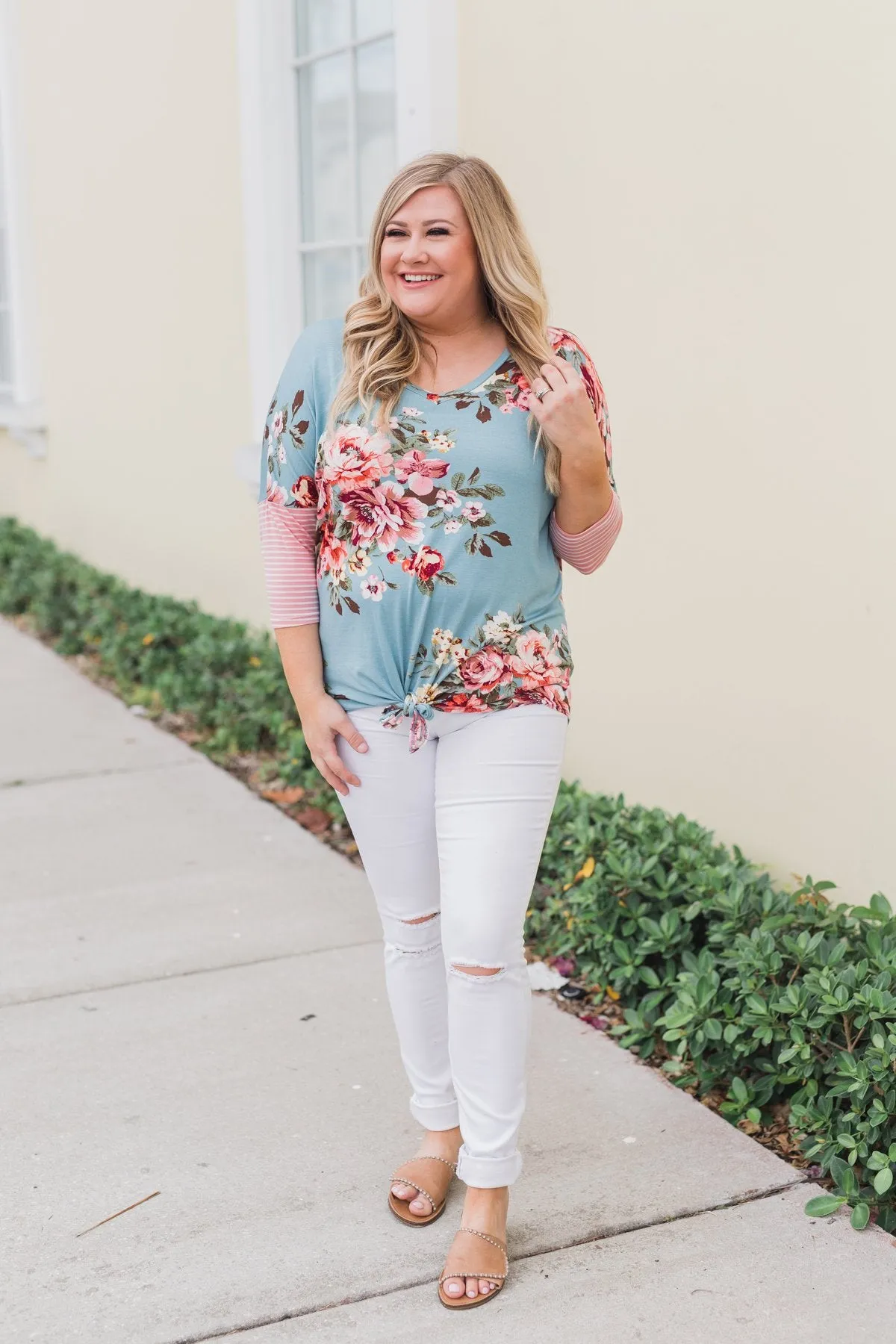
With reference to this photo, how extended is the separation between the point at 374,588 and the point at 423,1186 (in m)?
1.09

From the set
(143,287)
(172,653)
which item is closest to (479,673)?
(172,653)

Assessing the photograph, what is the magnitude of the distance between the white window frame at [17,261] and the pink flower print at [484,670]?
23.3 feet

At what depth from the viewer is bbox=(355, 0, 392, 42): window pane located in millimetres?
5316

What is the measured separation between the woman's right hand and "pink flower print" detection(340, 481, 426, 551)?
277 mm

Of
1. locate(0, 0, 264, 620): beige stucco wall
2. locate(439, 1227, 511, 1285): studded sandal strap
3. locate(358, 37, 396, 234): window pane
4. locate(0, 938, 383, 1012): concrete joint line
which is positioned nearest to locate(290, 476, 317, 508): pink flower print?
locate(439, 1227, 511, 1285): studded sandal strap

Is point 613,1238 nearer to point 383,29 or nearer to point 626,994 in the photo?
point 626,994

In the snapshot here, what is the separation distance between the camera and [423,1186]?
9.34 feet

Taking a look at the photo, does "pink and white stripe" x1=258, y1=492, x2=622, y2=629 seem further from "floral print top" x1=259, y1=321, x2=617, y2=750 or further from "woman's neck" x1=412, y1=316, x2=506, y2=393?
"woman's neck" x1=412, y1=316, x2=506, y2=393

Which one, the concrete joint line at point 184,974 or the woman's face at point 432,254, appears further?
the concrete joint line at point 184,974

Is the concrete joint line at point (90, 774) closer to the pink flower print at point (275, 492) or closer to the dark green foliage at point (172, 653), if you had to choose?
the dark green foliage at point (172, 653)

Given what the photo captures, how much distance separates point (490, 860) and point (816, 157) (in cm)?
185

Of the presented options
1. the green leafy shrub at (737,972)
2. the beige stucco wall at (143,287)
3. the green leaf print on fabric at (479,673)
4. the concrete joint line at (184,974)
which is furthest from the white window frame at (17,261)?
the green leaf print on fabric at (479,673)

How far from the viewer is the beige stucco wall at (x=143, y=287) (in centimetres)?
655

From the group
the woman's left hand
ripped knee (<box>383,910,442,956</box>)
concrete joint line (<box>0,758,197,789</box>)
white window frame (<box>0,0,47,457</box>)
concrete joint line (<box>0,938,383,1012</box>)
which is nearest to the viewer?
the woman's left hand
